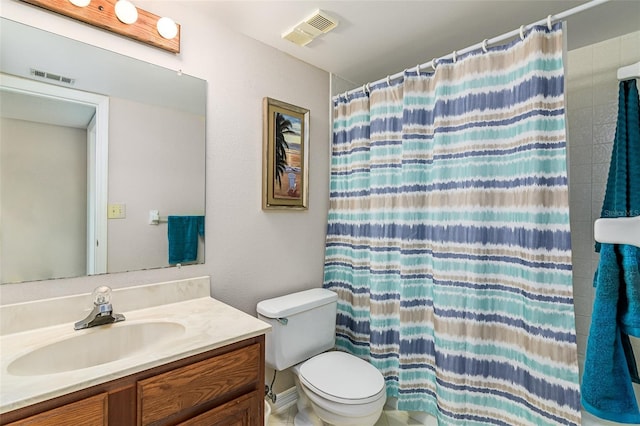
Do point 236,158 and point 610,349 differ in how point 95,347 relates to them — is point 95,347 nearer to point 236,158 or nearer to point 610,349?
point 236,158

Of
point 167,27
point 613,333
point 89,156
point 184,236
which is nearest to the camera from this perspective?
point 613,333

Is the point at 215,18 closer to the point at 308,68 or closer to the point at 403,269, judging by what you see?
the point at 308,68

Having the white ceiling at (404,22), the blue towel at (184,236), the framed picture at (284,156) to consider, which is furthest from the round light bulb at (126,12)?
the blue towel at (184,236)

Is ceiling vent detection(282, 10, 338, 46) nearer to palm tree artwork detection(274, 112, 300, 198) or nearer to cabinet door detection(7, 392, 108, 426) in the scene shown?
palm tree artwork detection(274, 112, 300, 198)

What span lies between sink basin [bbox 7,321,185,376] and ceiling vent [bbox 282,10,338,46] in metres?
1.56

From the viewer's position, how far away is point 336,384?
1535 mm

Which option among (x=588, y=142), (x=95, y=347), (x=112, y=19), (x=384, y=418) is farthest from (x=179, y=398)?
(x=588, y=142)

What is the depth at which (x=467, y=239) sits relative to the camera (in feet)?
5.06

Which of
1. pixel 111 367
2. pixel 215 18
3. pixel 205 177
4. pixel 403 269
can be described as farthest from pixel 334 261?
pixel 215 18

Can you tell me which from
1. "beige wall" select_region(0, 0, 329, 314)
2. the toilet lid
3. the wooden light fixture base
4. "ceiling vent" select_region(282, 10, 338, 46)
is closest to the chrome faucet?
"beige wall" select_region(0, 0, 329, 314)

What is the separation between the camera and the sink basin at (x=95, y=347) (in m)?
0.99

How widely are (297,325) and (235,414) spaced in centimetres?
66

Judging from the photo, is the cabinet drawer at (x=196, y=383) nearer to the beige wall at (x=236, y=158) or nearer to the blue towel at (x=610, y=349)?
the beige wall at (x=236, y=158)

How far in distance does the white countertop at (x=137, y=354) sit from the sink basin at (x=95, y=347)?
13 mm
